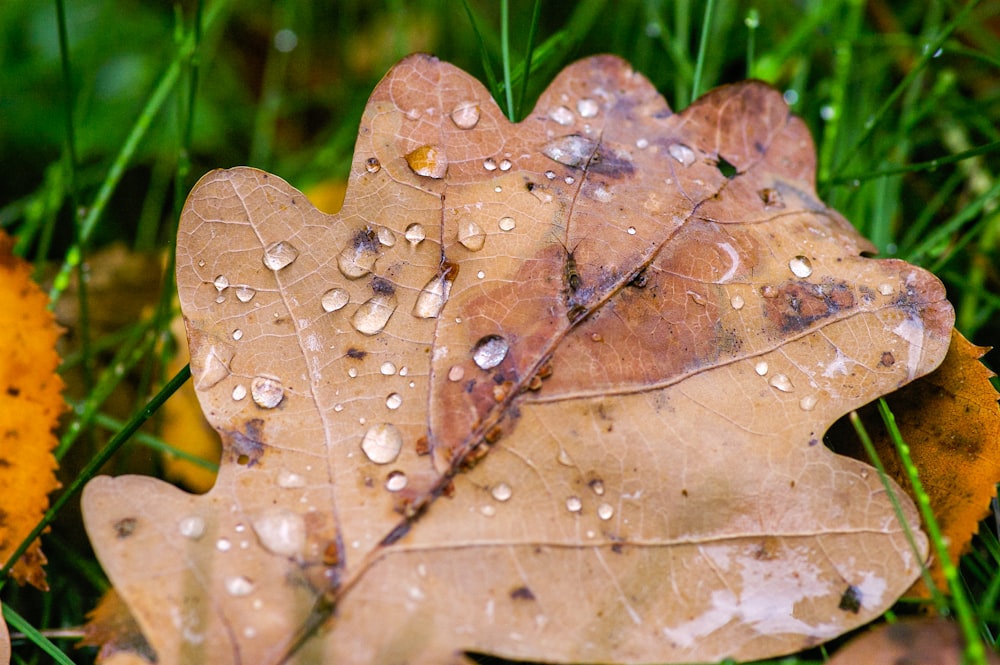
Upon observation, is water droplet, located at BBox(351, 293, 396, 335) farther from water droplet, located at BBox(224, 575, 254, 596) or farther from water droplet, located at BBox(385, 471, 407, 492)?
water droplet, located at BBox(224, 575, 254, 596)

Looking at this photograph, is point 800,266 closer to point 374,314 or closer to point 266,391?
point 374,314

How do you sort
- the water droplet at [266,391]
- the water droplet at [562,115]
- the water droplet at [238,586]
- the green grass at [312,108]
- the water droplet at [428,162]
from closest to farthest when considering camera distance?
the water droplet at [238,586]
the water droplet at [266,391]
the water droplet at [428,162]
the water droplet at [562,115]
the green grass at [312,108]

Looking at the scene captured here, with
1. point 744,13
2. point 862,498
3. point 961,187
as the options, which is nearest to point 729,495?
point 862,498

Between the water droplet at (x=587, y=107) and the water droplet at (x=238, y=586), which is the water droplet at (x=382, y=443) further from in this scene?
the water droplet at (x=587, y=107)

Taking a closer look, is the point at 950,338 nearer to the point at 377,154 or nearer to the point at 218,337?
the point at 377,154

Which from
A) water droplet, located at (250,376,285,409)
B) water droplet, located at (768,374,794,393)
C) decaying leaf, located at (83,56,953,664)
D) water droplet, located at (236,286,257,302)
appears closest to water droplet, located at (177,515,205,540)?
decaying leaf, located at (83,56,953,664)

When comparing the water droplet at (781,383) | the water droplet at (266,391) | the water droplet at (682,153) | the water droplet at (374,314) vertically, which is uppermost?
the water droplet at (682,153)

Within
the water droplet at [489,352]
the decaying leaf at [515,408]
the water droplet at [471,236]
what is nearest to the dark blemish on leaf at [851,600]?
the decaying leaf at [515,408]

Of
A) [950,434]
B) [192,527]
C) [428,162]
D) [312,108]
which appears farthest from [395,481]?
[312,108]
